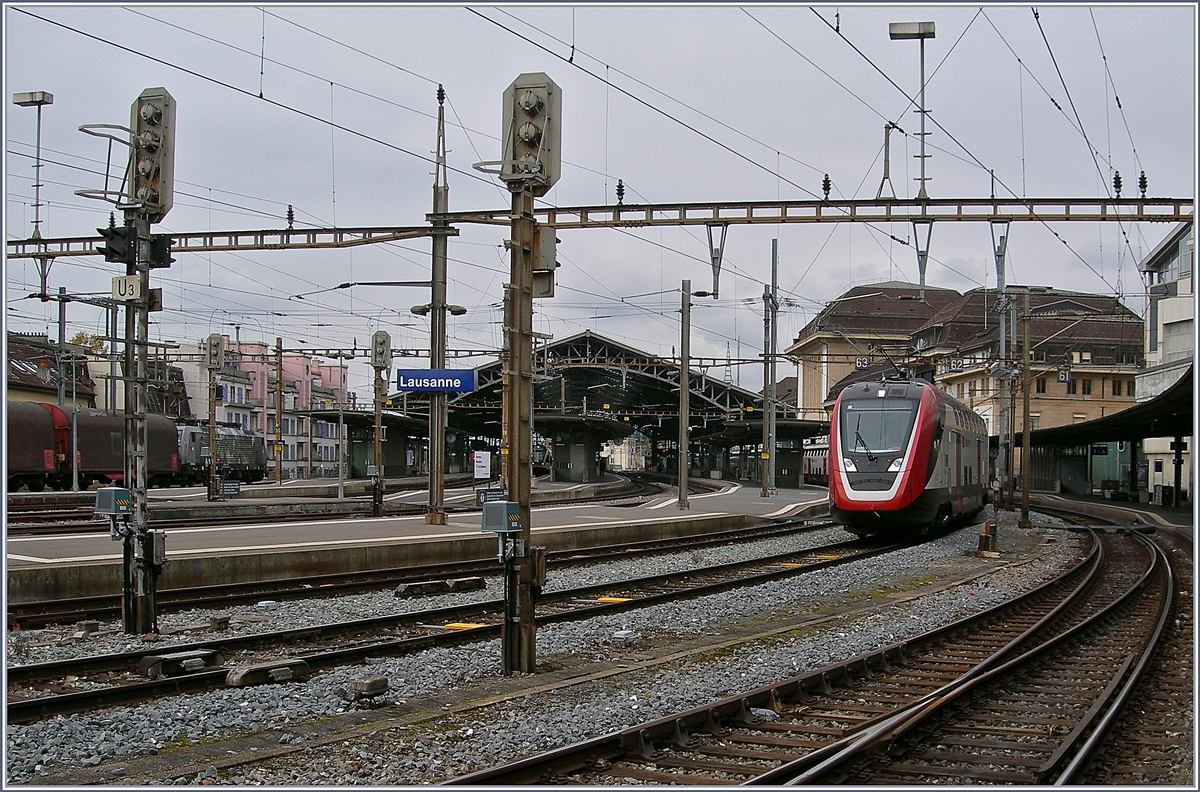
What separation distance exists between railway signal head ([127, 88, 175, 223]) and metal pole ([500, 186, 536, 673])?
185 inches

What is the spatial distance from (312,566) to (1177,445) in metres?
39.2

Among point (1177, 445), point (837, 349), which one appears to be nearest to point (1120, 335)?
point (837, 349)

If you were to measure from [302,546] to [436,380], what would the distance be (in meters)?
4.69

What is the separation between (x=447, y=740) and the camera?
7.78 meters

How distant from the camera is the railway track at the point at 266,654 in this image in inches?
352

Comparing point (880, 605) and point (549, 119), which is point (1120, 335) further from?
point (549, 119)

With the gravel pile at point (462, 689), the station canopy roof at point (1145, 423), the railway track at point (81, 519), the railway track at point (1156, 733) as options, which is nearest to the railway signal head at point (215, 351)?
the railway track at point (81, 519)

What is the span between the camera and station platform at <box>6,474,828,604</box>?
15.3 metres

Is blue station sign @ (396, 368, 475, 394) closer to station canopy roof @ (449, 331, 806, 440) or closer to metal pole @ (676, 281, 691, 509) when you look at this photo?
metal pole @ (676, 281, 691, 509)

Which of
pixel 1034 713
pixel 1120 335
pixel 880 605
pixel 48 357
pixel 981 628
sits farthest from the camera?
pixel 1120 335

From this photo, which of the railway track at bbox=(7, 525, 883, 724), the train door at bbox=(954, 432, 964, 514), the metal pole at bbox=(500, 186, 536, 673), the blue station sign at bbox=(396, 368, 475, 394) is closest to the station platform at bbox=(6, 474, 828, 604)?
the blue station sign at bbox=(396, 368, 475, 394)

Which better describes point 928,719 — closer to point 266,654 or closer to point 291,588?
point 266,654

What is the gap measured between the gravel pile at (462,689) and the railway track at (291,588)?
0.67 m

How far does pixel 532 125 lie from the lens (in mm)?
10719
